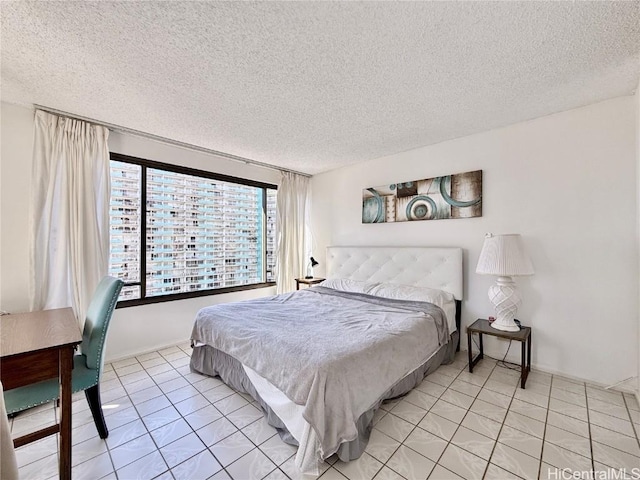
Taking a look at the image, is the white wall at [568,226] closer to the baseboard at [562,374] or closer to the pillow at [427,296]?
the baseboard at [562,374]

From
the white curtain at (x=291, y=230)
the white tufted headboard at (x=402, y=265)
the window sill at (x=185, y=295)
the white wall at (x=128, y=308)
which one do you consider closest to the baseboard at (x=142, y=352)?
the white wall at (x=128, y=308)

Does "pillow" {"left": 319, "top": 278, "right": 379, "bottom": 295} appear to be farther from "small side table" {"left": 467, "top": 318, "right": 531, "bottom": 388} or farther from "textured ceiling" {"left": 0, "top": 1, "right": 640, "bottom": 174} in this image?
"textured ceiling" {"left": 0, "top": 1, "right": 640, "bottom": 174}

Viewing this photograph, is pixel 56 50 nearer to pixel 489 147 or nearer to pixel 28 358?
pixel 28 358

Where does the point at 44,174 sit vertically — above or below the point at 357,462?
above

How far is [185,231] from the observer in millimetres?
3592

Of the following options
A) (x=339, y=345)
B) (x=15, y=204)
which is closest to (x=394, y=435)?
(x=339, y=345)

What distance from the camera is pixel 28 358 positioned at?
52.4 inches

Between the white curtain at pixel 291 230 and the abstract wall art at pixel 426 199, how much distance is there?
1.21 metres

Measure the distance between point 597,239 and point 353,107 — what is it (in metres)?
2.44

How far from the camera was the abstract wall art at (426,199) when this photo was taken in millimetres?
3059

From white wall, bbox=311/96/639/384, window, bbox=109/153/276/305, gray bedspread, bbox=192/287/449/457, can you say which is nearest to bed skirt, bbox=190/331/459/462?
gray bedspread, bbox=192/287/449/457

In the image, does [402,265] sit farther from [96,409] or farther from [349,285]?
[96,409]

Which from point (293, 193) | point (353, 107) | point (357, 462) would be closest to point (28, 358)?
point (357, 462)

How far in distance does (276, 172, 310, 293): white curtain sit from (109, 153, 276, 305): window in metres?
0.19
